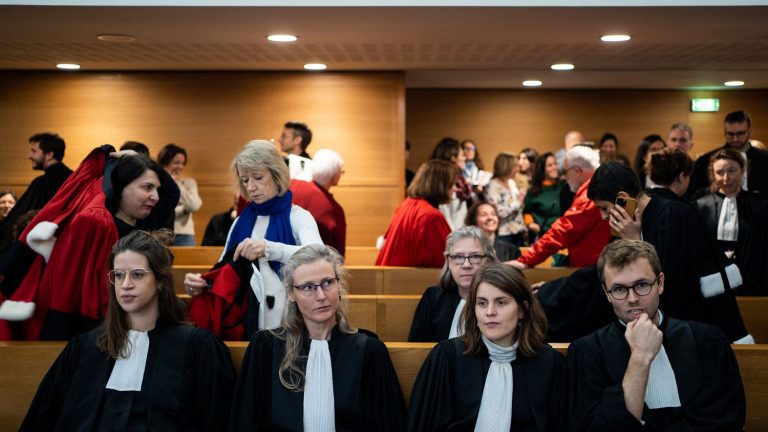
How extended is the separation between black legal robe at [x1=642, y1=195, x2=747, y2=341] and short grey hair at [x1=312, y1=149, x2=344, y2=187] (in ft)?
8.64

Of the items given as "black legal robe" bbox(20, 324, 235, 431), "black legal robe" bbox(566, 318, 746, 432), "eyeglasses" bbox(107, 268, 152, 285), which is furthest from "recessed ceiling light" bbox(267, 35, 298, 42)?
"black legal robe" bbox(566, 318, 746, 432)

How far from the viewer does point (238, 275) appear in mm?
4855

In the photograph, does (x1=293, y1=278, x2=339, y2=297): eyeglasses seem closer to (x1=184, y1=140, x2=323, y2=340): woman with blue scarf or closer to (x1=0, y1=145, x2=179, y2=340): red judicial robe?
(x1=184, y1=140, x2=323, y2=340): woman with blue scarf

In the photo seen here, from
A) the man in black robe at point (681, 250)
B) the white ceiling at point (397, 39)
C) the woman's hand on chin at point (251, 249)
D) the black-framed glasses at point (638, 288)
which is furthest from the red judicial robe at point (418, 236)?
the black-framed glasses at point (638, 288)

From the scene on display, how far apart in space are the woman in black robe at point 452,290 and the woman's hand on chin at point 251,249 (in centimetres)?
100

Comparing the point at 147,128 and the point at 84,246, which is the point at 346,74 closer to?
the point at 147,128

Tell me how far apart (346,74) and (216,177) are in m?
1.88

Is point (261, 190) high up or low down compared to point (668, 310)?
up

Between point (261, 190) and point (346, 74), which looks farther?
point (346, 74)

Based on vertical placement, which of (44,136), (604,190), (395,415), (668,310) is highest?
(44,136)

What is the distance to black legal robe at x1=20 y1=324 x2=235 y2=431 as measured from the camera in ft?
13.3

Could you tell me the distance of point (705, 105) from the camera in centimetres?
1348

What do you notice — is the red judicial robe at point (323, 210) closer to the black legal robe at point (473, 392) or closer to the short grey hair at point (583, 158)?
the short grey hair at point (583, 158)

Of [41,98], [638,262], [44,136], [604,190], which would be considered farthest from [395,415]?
[41,98]
